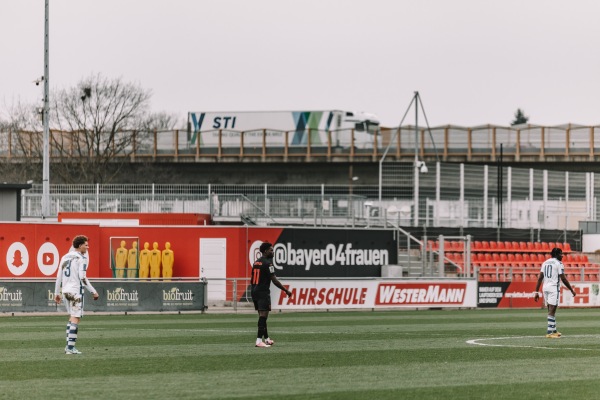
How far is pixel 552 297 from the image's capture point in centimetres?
2520

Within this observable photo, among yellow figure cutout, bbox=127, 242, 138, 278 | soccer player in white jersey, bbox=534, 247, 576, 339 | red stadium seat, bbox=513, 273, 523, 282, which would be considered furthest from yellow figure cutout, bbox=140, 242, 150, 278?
soccer player in white jersey, bbox=534, 247, 576, 339

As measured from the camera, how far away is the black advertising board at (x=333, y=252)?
45.2 metres

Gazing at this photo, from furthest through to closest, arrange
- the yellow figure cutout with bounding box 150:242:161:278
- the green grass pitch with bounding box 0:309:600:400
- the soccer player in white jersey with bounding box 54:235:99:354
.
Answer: the yellow figure cutout with bounding box 150:242:161:278 < the soccer player in white jersey with bounding box 54:235:99:354 < the green grass pitch with bounding box 0:309:600:400

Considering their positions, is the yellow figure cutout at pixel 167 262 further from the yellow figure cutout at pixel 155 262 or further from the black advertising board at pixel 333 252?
the black advertising board at pixel 333 252

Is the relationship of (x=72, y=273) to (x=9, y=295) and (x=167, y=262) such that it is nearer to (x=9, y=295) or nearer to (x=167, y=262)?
(x=9, y=295)

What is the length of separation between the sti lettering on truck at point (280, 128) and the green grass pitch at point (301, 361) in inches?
1608

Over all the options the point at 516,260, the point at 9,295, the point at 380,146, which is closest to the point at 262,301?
the point at 9,295

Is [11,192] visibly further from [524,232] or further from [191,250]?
[524,232]

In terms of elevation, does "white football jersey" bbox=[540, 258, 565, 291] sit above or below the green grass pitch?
above

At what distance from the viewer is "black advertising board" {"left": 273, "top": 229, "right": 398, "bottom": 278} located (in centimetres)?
4516

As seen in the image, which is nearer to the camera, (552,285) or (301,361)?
(301,361)

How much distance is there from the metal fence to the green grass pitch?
1866 cm

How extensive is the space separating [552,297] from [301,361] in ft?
26.1

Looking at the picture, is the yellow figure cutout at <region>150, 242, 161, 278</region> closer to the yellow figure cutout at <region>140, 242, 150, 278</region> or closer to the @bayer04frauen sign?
the yellow figure cutout at <region>140, 242, 150, 278</region>
